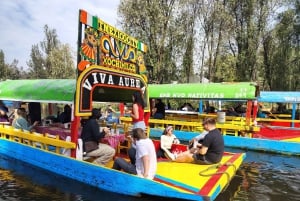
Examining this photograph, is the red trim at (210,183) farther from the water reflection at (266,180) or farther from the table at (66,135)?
the table at (66,135)

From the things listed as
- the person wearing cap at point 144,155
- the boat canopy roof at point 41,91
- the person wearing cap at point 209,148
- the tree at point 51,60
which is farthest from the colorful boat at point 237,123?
the tree at point 51,60

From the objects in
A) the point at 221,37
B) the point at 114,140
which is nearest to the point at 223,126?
the point at 114,140

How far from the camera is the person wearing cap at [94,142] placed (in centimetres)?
884

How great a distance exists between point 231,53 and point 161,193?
92.6 feet

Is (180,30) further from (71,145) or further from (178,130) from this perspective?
(71,145)

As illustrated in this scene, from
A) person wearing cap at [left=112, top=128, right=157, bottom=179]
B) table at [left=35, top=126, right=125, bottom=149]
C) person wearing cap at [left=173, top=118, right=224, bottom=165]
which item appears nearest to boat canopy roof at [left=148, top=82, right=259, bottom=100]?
person wearing cap at [left=173, top=118, right=224, bottom=165]

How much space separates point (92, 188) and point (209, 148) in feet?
10.0

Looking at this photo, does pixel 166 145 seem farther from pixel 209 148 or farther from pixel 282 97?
pixel 282 97

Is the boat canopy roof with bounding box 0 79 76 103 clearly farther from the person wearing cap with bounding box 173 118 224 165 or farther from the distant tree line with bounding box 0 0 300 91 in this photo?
the distant tree line with bounding box 0 0 300 91

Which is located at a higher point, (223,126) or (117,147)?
(223,126)

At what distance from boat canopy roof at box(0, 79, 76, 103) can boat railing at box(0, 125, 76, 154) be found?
3.34ft

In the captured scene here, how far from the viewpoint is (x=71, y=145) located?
8797 millimetres

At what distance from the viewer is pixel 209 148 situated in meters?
8.97

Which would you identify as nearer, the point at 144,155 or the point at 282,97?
the point at 144,155
